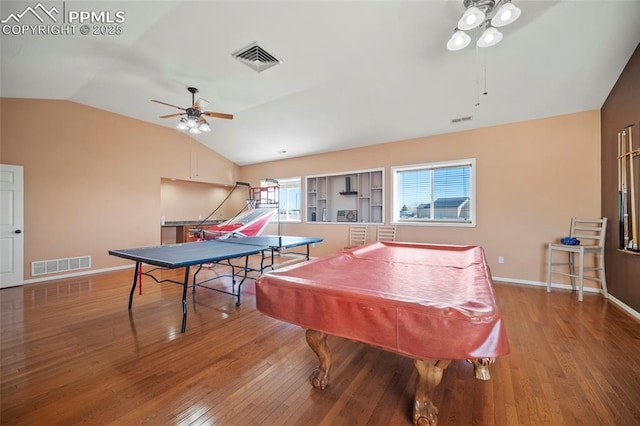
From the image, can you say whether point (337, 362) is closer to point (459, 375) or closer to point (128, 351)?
point (459, 375)

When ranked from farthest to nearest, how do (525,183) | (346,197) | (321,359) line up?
(346,197) → (525,183) → (321,359)

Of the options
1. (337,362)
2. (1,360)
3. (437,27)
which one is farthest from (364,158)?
(1,360)

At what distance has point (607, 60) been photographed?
3035 millimetres

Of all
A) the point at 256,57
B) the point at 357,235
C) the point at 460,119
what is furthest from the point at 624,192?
the point at 256,57

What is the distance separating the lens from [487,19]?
2521 mm

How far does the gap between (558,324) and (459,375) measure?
1741 millimetres

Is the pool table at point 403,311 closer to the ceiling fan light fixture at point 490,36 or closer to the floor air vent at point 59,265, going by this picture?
the ceiling fan light fixture at point 490,36

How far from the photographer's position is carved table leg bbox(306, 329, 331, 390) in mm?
1565

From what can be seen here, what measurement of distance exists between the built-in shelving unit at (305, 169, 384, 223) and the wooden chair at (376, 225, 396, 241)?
24 centimetres

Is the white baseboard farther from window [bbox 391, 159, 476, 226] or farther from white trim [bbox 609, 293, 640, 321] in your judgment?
window [bbox 391, 159, 476, 226]

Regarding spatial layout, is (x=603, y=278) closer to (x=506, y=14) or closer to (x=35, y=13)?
(x=506, y=14)

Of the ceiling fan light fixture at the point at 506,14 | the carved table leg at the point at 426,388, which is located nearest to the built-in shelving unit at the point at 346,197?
the ceiling fan light fixture at the point at 506,14

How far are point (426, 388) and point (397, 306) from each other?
58cm

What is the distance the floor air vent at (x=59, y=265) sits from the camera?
166 inches
